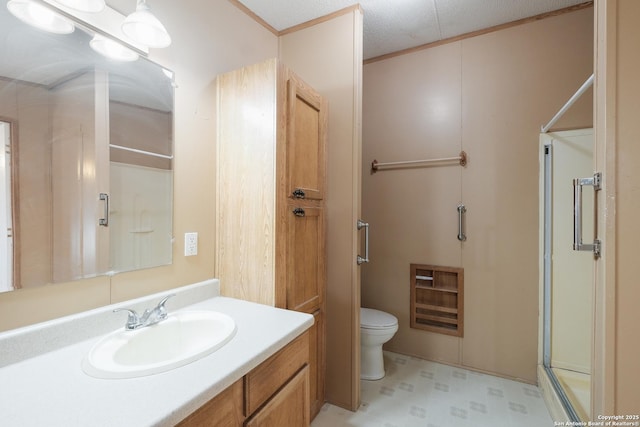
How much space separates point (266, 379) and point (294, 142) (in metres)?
1.10

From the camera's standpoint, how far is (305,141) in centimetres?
164

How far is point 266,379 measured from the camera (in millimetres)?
985

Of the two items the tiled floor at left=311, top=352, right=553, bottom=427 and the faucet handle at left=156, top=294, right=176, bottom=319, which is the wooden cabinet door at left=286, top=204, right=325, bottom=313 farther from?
the tiled floor at left=311, top=352, right=553, bottom=427

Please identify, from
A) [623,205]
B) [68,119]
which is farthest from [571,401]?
[68,119]

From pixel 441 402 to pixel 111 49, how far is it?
103 inches

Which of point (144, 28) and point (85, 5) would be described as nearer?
point (85, 5)

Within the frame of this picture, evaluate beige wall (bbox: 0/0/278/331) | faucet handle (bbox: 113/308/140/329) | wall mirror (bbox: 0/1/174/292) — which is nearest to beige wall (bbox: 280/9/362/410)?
beige wall (bbox: 0/0/278/331)

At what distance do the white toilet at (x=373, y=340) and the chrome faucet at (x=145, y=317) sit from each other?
1.41 m

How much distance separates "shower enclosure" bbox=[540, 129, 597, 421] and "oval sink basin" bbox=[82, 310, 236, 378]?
222 cm

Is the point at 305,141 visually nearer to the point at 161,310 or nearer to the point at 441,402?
the point at 161,310

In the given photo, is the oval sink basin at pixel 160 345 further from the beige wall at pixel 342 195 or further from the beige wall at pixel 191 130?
the beige wall at pixel 342 195

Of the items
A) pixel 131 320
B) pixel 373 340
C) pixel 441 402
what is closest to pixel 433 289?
pixel 373 340

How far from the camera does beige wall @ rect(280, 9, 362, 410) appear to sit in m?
1.83

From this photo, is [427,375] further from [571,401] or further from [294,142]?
[294,142]
